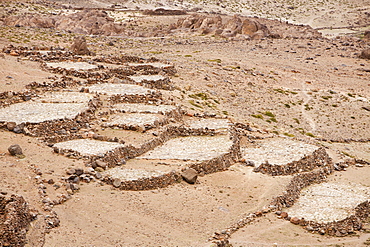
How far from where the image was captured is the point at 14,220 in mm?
14961

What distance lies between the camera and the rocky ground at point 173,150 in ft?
61.2

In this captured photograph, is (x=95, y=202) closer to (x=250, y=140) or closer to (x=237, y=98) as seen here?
(x=250, y=140)

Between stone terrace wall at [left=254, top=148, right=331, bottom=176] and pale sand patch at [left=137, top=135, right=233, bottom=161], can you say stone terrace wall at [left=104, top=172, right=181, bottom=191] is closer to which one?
pale sand patch at [left=137, top=135, right=233, bottom=161]

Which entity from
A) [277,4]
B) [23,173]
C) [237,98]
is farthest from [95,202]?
[277,4]

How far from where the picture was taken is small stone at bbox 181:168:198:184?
23219 millimetres

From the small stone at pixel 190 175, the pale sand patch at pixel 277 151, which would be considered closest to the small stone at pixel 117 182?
the small stone at pixel 190 175

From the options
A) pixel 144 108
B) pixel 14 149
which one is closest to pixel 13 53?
pixel 144 108

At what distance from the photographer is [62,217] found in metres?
17.5

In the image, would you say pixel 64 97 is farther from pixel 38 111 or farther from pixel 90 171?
pixel 90 171

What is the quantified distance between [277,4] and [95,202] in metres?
124

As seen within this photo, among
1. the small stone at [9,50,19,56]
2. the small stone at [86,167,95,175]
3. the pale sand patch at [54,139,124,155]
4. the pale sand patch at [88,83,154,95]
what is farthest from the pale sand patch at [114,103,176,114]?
the small stone at [9,50,19,56]

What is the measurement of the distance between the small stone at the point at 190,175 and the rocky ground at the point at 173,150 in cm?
8

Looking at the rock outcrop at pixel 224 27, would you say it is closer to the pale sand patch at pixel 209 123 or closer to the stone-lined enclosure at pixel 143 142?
the stone-lined enclosure at pixel 143 142

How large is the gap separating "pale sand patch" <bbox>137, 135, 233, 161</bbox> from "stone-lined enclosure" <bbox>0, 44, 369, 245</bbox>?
6 cm
